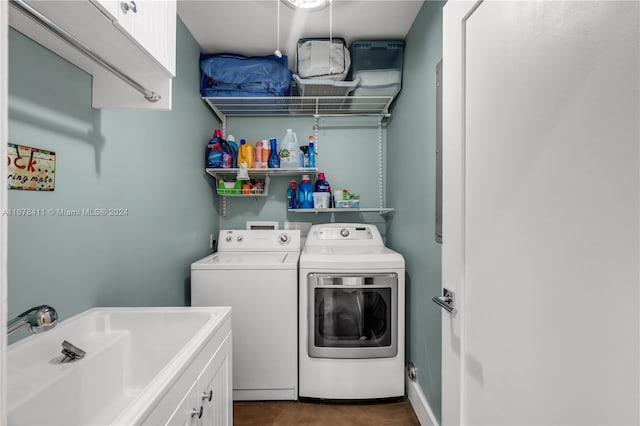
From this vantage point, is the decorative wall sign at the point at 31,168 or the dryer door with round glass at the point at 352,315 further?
the dryer door with round glass at the point at 352,315

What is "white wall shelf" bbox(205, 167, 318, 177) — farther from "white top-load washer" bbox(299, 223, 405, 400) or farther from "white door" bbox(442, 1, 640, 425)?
"white door" bbox(442, 1, 640, 425)

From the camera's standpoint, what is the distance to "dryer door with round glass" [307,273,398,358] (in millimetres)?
1932

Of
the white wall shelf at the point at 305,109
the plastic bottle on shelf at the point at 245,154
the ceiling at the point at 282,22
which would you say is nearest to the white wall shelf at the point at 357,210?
the white wall shelf at the point at 305,109

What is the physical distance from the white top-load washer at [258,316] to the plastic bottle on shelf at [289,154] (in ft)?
2.67

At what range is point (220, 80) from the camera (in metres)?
2.21

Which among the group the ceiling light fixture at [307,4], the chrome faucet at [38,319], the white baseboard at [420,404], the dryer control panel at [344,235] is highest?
the ceiling light fixture at [307,4]

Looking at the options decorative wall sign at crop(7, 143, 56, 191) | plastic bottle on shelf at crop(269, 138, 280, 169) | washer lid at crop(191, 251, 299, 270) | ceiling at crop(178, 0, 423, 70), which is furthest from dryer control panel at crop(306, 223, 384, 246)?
decorative wall sign at crop(7, 143, 56, 191)

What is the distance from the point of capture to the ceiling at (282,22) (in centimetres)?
183

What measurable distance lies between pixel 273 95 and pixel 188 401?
1.93m

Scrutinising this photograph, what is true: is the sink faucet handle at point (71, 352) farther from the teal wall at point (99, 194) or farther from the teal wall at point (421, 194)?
the teal wall at point (421, 194)

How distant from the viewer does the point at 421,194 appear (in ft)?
5.94

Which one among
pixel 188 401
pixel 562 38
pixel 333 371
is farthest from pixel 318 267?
pixel 562 38

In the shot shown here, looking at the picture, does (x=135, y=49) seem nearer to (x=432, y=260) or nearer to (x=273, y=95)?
(x=273, y=95)

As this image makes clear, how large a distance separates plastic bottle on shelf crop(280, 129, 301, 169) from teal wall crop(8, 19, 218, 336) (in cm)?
64
